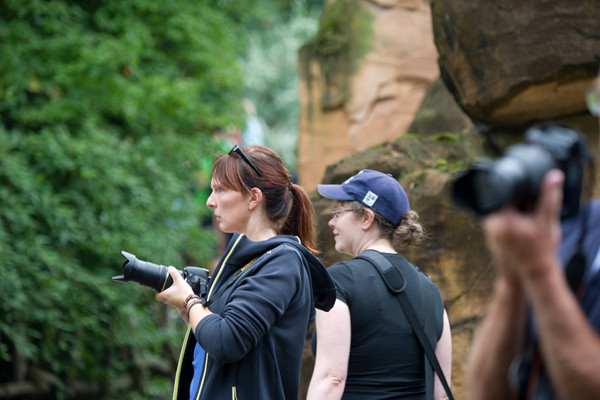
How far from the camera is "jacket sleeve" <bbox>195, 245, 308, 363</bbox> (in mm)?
2525

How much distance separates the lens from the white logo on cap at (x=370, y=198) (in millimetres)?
3137

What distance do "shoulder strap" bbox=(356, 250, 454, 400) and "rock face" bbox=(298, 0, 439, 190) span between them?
6.50m

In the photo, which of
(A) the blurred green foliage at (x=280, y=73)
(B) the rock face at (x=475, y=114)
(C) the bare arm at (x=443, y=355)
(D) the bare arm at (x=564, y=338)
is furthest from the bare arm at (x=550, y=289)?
(A) the blurred green foliage at (x=280, y=73)

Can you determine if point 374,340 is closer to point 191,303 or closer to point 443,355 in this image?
point 443,355

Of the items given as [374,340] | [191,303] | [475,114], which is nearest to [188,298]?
[191,303]

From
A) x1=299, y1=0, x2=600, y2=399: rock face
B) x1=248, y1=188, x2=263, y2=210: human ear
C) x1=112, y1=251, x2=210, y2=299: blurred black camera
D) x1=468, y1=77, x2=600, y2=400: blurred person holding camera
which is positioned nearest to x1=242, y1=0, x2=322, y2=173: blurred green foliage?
x1=299, y1=0, x2=600, y2=399: rock face

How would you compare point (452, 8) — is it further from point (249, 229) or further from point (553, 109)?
point (249, 229)

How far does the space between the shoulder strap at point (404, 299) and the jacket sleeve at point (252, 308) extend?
36 cm

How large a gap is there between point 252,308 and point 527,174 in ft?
4.87

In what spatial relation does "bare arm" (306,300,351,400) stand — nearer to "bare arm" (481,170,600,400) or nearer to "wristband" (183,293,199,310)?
"wristband" (183,293,199,310)

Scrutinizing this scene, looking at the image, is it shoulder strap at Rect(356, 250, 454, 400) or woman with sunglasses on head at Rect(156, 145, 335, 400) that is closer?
woman with sunglasses on head at Rect(156, 145, 335, 400)

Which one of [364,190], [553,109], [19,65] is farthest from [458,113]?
[19,65]

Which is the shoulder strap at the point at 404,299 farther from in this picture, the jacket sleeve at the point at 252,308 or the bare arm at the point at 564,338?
the bare arm at the point at 564,338

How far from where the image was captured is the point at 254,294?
102 inches
